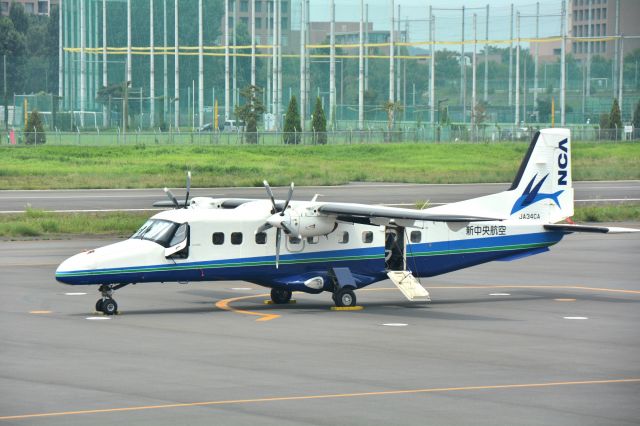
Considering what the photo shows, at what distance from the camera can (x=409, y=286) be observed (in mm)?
27719

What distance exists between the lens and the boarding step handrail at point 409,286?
27.3 m

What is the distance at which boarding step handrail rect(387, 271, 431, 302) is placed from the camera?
1074 inches

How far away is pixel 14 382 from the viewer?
18391 mm

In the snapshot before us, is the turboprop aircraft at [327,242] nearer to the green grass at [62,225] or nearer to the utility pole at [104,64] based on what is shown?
the green grass at [62,225]

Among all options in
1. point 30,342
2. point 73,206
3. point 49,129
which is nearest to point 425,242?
point 30,342

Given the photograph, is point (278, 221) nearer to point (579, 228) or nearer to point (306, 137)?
point (579, 228)

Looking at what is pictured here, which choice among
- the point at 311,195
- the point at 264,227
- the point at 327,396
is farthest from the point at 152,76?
the point at 327,396

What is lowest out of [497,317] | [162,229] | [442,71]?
[497,317]

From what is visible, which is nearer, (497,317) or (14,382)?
(14,382)

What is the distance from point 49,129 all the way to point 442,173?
38.8m

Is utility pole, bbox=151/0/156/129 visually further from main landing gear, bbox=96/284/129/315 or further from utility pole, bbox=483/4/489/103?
main landing gear, bbox=96/284/129/315

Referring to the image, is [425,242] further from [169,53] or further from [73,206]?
[169,53]

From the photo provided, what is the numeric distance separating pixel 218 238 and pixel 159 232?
1.38 meters

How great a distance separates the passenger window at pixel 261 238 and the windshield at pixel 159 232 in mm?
1920
